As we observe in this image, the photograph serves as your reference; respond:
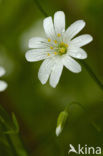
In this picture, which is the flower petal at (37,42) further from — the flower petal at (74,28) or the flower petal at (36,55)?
the flower petal at (74,28)

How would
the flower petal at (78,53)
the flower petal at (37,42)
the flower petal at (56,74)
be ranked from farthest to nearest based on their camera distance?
the flower petal at (37,42)
the flower petal at (56,74)
the flower petal at (78,53)

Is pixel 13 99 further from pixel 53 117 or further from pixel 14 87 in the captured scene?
pixel 53 117

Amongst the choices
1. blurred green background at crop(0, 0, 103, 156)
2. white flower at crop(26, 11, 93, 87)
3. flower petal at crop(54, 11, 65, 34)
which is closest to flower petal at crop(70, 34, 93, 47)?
white flower at crop(26, 11, 93, 87)

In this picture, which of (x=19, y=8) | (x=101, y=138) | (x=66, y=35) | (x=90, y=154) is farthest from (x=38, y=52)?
(x=19, y=8)

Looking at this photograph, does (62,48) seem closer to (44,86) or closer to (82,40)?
(82,40)

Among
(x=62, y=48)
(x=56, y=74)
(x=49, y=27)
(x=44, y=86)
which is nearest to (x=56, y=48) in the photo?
(x=62, y=48)

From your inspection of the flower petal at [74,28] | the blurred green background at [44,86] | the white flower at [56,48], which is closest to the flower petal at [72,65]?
the white flower at [56,48]

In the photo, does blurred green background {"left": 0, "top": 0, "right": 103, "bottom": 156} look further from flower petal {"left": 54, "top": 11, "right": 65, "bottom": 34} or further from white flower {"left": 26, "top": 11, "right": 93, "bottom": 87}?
flower petal {"left": 54, "top": 11, "right": 65, "bottom": 34}
